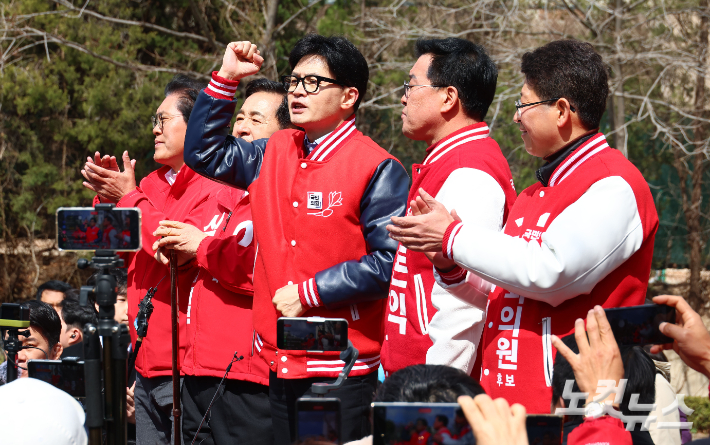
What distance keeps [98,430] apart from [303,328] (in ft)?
1.88

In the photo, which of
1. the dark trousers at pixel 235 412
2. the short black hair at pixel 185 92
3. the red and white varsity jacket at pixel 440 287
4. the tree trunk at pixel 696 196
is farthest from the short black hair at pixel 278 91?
the tree trunk at pixel 696 196

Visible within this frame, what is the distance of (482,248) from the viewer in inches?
87.4

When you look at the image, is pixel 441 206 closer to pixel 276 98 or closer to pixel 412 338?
pixel 412 338

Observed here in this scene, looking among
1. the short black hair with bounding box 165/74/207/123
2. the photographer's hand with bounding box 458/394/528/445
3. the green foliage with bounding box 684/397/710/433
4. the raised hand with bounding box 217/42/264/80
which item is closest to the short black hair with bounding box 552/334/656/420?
the photographer's hand with bounding box 458/394/528/445

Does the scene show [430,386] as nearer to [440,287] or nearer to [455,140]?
[440,287]

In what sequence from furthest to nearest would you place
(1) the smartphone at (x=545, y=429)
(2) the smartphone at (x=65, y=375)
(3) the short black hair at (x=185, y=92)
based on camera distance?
1. (3) the short black hair at (x=185, y=92)
2. (2) the smartphone at (x=65, y=375)
3. (1) the smartphone at (x=545, y=429)

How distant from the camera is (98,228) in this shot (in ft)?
6.51

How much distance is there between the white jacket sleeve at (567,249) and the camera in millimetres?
2164

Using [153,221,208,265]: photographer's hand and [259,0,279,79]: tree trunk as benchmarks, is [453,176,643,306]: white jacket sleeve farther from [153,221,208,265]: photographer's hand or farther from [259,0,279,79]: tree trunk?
[259,0,279,79]: tree trunk

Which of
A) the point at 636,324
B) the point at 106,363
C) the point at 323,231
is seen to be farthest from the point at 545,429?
the point at 323,231

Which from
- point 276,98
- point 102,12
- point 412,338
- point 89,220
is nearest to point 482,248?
point 412,338

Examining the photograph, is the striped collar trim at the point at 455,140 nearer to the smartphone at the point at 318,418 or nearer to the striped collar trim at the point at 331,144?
the striped collar trim at the point at 331,144

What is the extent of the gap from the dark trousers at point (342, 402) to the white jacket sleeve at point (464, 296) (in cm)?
40

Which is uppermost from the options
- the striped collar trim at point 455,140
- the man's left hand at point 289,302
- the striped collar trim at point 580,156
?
the striped collar trim at point 455,140
